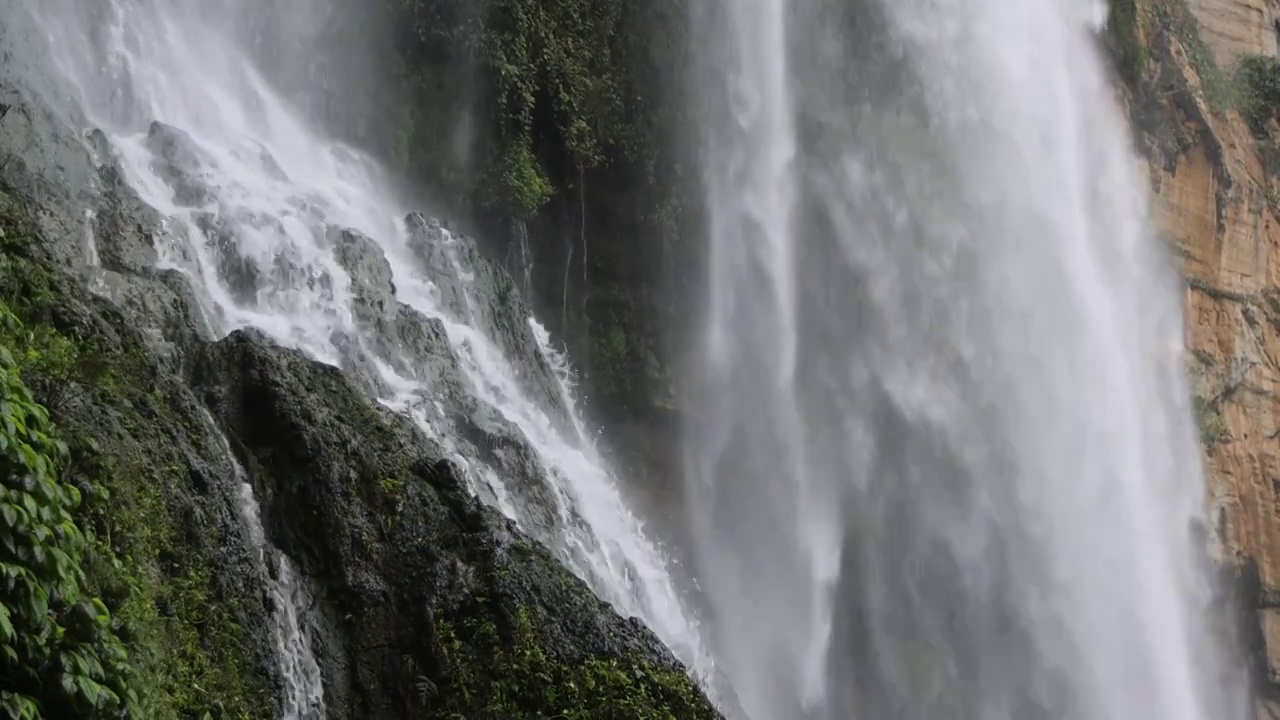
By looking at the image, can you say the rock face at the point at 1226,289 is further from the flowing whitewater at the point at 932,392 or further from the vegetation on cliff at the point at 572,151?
the vegetation on cliff at the point at 572,151

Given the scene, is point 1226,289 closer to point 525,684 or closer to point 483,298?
point 483,298

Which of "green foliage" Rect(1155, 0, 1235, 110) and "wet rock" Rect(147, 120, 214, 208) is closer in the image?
"wet rock" Rect(147, 120, 214, 208)

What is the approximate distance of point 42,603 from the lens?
446 centimetres

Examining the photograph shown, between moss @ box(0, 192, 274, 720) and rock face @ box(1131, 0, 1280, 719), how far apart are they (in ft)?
62.9

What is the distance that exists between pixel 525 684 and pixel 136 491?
2480 millimetres

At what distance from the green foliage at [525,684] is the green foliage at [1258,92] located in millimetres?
21753

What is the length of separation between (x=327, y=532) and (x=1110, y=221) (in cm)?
1741

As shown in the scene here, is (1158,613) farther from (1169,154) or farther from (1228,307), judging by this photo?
(1169,154)

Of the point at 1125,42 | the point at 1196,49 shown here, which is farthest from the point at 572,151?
the point at 1196,49

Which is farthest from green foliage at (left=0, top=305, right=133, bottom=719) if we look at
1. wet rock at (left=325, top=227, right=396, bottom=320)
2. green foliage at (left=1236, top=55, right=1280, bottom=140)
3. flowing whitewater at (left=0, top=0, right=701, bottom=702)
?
green foliage at (left=1236, top=55, right=1280, bottom=140)

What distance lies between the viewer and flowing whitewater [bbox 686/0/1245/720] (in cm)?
1641

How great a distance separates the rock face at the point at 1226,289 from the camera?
21.9 metres

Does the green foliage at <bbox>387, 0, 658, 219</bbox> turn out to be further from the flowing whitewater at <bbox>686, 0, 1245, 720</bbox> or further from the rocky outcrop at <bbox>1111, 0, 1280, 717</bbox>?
the rocky outcrop at <bbox>1111, 0, 1280, 717</bbox>

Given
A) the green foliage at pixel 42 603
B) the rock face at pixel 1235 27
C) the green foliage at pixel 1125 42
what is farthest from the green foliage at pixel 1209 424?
the green foliage at pixel 42 603
